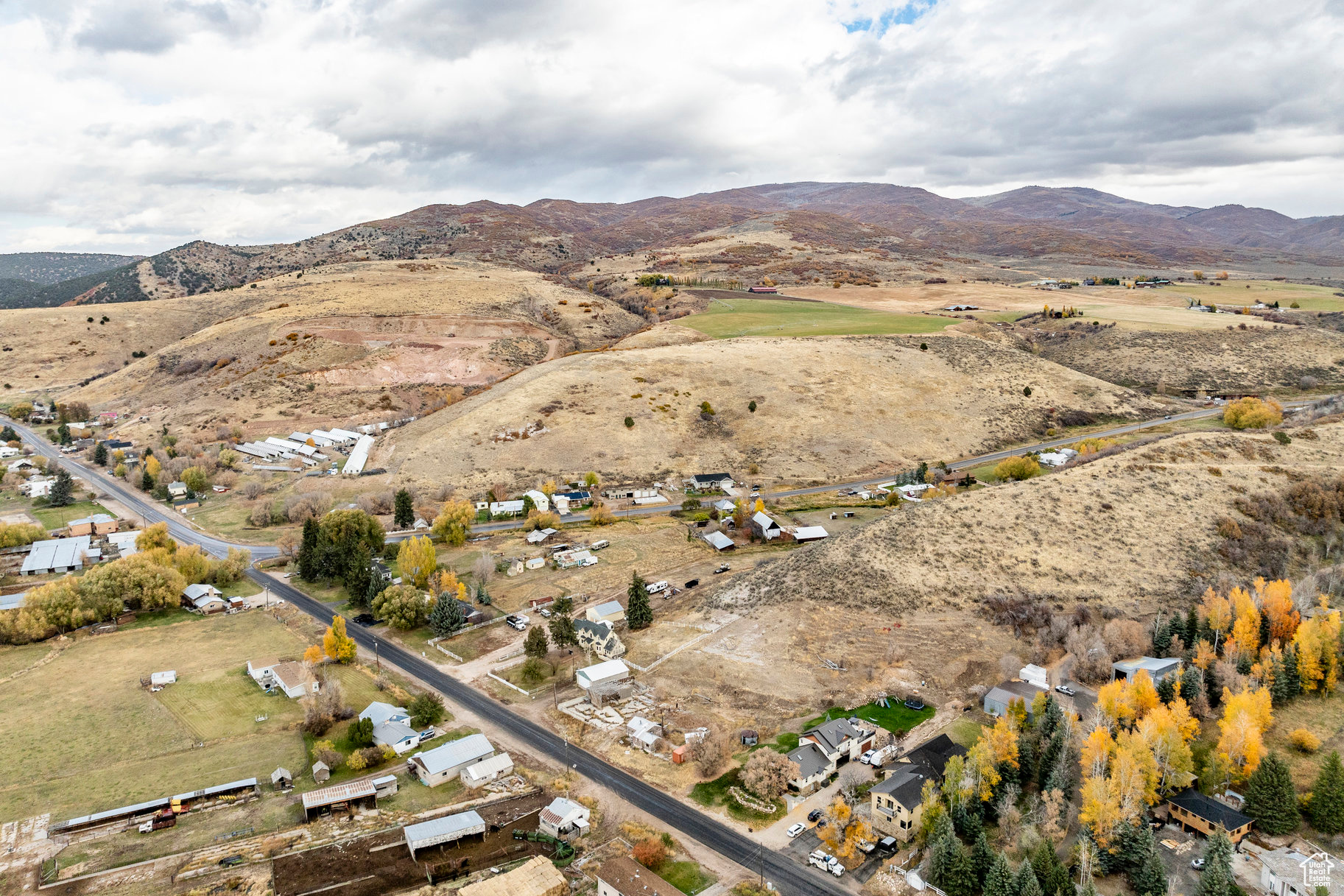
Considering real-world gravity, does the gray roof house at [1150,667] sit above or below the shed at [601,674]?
above

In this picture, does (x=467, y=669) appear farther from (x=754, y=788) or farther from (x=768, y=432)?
(x=768, y=432)

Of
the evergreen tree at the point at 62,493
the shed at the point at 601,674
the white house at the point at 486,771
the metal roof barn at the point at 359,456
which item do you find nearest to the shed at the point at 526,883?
the white house at the point at 486,771

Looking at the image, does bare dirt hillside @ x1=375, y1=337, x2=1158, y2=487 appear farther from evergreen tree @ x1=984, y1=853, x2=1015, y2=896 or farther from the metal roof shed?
evergreen tree @ x1=984, y1=853, x2=1015, y2=896

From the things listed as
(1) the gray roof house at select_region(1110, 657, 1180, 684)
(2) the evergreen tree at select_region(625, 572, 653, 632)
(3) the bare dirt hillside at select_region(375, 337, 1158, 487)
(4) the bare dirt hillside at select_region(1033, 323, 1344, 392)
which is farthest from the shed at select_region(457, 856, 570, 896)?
(4) the bare dirt hillside at select_region(1033, 323, 1344, 392)

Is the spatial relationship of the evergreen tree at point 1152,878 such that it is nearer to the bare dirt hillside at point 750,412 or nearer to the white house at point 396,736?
the white house at point 396,736

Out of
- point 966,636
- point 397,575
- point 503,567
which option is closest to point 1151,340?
point 966,636
